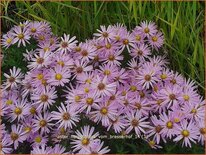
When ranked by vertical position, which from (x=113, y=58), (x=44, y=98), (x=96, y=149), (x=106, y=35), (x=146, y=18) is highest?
(x=146, y=18)

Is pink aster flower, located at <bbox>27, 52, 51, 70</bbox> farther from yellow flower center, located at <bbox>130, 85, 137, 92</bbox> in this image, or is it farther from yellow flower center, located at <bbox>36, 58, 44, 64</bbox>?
yellow flower center, located at <bbox>130, 85, 137, 92</bbox>

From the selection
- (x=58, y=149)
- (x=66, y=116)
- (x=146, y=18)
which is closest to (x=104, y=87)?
→ (x=66, y=116)

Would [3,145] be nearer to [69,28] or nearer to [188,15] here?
[69,28]

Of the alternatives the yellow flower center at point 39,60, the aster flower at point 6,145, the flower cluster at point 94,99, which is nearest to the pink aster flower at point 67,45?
the flower cluster at point 94,99

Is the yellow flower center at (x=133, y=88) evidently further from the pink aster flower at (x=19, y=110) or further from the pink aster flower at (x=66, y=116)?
the pink aster flower at (x=19, y=110)

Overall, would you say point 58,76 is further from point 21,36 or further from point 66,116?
point 21,36

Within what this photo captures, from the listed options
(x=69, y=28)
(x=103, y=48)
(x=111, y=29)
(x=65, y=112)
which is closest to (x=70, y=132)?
(x=65, y=112)
